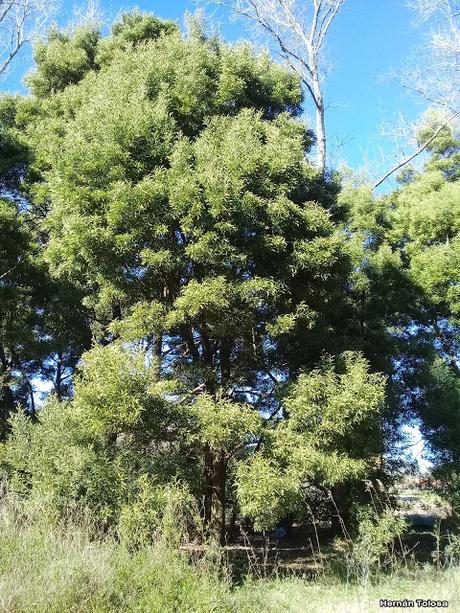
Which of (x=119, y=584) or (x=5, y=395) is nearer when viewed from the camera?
(x=119, y=584)

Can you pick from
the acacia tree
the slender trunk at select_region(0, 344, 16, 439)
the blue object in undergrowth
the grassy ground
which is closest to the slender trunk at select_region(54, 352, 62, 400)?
the slender trunk at select_region(0, 344, 16, 439)

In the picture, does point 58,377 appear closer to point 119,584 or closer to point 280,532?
point 280,532

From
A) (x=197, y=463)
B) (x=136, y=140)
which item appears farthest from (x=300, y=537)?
(x=136, y=140)

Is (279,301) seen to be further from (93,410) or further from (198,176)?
(93,410)

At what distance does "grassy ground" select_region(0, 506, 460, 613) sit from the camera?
10.7ft

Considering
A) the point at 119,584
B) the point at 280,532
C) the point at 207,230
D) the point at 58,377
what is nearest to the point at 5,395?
the point at 58,377

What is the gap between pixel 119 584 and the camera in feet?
11.7

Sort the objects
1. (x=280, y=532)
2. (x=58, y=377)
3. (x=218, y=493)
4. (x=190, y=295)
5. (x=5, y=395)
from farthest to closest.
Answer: (x=58, y=377)
(x=280, y=532)
(x=5, y=395)
(x=218, y=493)
(x=190, y=295)

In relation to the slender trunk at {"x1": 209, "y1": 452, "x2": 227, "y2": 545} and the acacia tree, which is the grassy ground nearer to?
the acacia tree

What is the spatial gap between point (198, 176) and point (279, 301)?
180cm

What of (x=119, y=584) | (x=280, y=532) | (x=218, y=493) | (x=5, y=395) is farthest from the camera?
(x=280, y=532)

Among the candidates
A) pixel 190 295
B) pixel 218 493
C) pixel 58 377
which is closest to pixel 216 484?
pixel 218 493

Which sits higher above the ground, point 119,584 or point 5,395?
point 5,395

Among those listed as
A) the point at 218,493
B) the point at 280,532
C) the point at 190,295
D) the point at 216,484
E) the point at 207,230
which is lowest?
the point at 280,532
